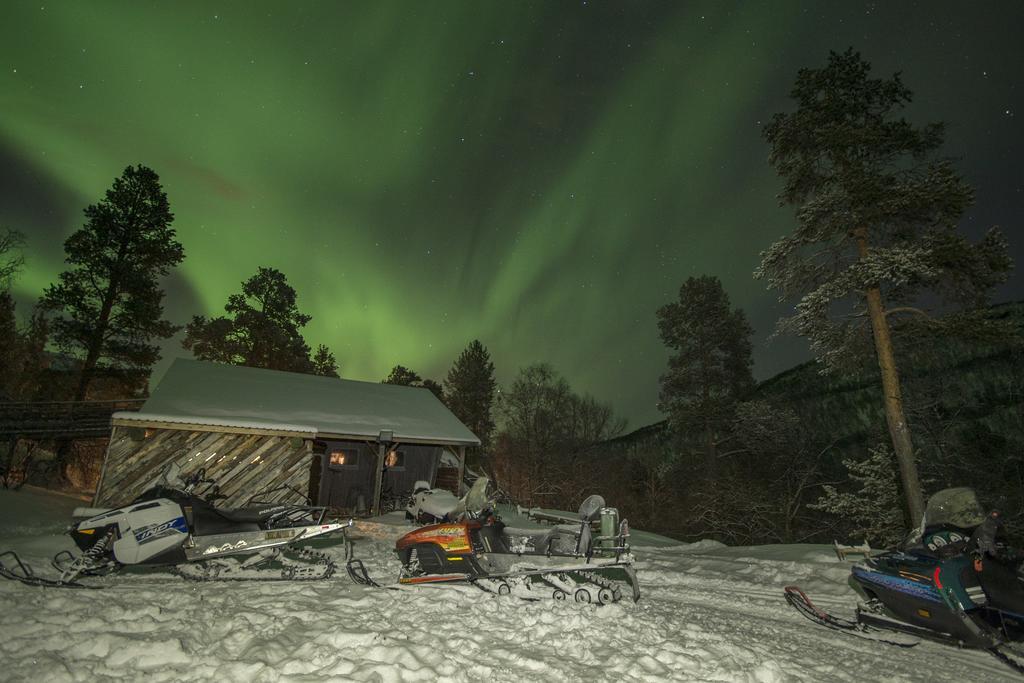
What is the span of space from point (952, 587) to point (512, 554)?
481cm

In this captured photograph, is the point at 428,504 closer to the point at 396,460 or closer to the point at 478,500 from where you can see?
the point at 478,500

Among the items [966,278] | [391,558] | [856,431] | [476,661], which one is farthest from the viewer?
[856,431]

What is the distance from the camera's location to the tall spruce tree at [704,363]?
23.6 metres

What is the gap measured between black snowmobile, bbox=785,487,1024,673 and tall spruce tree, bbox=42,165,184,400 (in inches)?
1031

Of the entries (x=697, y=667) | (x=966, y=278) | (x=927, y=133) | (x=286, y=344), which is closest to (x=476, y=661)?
(x=697, y=667)

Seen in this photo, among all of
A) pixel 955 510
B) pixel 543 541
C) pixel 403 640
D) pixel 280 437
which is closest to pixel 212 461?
pixel 280 437

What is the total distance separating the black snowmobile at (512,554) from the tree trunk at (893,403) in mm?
8114

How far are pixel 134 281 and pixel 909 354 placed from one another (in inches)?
1140

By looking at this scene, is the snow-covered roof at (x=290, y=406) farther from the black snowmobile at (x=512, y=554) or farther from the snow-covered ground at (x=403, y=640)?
the black snowmobile at (x=512, y=554)

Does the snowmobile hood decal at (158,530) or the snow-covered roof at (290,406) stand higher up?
the snow-covered roof at (290,406)

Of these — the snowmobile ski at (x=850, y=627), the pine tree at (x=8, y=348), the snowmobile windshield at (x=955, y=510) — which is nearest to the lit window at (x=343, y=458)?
the snowmobile ski at (x=850, y=627)

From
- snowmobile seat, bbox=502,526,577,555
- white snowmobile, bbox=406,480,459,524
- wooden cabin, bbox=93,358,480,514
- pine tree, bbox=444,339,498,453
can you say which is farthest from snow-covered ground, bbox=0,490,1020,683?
pine tree, bbox=444,339,498,453

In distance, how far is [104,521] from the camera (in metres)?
5.41

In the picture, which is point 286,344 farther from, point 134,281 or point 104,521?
point 104,521
